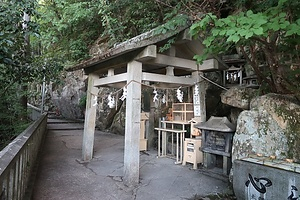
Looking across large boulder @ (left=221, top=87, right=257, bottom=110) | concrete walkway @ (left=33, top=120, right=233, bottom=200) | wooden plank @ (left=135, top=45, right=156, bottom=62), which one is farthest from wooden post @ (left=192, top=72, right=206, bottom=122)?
wooden plank @ (left=135, top=45, right=156, bottom=62)

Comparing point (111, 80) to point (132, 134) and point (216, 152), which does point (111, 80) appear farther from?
point (216, 152)

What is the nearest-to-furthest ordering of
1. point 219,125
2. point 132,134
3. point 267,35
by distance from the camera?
point 267,35
point 132,134
point 219,125

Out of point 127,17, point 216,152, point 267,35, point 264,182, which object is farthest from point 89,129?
point 127,17

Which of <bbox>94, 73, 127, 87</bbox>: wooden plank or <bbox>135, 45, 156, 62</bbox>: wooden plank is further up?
<bbox>135, 45, 156, 62</bbox>: wooden plank

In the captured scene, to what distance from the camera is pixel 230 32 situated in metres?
2.79

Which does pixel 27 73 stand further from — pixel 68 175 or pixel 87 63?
pixel 68 175

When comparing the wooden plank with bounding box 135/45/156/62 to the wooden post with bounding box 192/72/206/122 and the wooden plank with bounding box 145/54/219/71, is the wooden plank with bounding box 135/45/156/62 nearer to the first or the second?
the wooden plank with bounding box 145/54/219/71

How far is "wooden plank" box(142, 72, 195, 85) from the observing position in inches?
200

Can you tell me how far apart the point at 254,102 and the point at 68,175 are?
4550 mm

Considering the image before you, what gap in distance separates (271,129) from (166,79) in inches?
101

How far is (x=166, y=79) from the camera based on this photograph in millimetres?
5441

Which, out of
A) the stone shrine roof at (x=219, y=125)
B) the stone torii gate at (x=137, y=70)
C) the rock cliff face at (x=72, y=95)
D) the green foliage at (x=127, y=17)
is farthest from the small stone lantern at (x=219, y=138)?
the rock cliff face at (x=72, y=95)

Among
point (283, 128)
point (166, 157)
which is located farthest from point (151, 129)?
point (283, 128)

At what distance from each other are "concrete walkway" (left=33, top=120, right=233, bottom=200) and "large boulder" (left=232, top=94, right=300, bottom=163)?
1.12 meters
